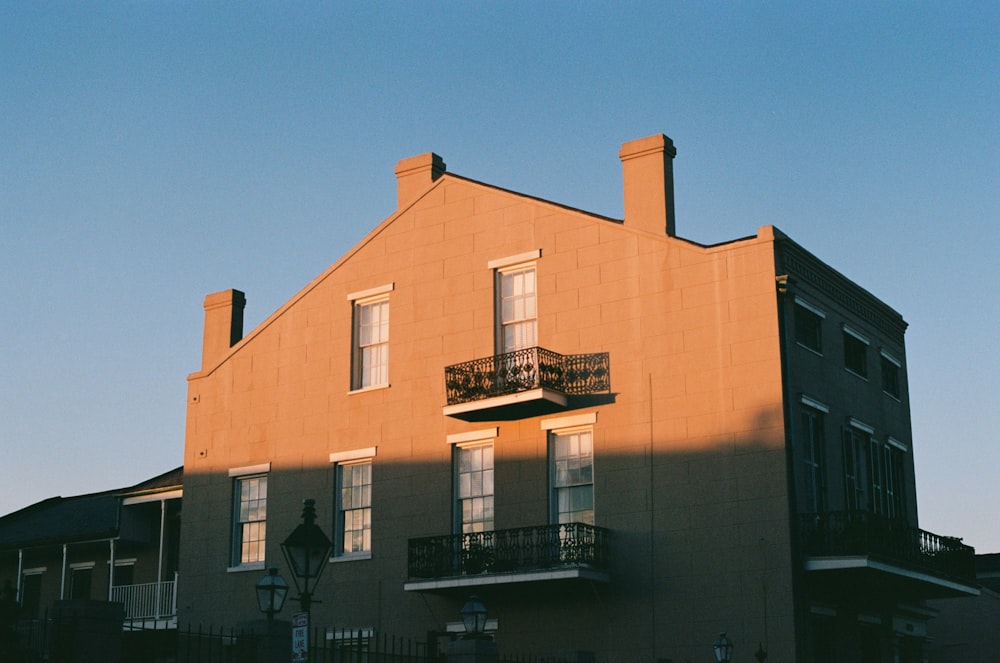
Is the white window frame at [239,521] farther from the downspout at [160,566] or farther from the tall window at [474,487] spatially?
the tall window at [474,487]

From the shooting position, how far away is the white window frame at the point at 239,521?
3269 cm

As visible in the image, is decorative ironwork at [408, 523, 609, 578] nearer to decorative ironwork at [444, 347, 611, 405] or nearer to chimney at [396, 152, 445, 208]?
decorative ironwork at [444, 347, 611, 405]

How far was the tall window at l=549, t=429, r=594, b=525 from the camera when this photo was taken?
2853 cm

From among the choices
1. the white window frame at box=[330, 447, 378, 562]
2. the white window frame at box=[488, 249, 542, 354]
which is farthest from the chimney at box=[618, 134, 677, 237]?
the white window frame at box=[330, 447, 378, 562]

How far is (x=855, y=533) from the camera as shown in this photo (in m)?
26.1

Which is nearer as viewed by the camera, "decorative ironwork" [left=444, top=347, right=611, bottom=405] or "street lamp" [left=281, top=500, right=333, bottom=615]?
"street lamp" [left=281, top=500, right=333, bottom=615]

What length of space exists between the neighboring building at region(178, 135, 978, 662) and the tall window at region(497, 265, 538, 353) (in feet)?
0.18

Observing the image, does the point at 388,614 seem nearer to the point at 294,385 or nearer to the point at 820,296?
the point at 294,385

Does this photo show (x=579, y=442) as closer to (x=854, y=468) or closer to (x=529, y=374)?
(x=529, y=374)

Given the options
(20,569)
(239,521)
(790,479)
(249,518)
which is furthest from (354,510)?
(20,569)

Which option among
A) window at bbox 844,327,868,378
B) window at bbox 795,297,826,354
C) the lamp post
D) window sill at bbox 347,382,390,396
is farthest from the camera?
window sill at bbox 347,382,390,396

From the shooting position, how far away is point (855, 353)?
3119 cm

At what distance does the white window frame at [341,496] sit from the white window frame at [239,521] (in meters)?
2.08

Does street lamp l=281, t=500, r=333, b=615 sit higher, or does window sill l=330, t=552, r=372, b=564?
window sill l=330, t=552, r=372, b=564
